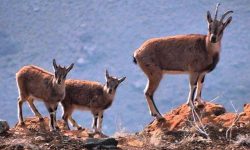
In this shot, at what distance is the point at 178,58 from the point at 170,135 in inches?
110

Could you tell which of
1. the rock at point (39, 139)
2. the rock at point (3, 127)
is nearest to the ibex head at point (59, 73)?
the rock at point (3, 127)

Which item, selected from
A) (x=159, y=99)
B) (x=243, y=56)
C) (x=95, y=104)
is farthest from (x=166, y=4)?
(x=95, y=104)

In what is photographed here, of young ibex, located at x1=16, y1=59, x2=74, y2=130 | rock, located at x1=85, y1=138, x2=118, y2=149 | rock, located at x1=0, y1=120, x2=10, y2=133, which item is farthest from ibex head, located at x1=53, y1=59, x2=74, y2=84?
rock, located at x1=85, y1=138, x2=118, y2=149

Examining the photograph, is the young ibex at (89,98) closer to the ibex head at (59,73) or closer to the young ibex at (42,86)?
the young ibex at (42,86)

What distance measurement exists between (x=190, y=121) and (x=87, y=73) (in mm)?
105910

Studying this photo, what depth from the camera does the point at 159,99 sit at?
103625mm

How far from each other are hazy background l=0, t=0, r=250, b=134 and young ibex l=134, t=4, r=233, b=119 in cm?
7797

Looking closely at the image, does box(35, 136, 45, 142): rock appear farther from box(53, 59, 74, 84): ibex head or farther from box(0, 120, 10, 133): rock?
box(53, 59, 74, 84): ibex head

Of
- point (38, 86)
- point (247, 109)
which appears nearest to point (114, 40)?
point (38, 86)

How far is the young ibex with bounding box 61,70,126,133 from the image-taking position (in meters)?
18.2

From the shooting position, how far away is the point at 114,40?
446 ft

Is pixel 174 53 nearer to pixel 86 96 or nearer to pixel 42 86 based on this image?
pixel 86 96

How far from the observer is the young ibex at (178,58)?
1677 centimetres

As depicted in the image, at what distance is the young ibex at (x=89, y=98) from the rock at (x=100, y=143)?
4.53 metres
